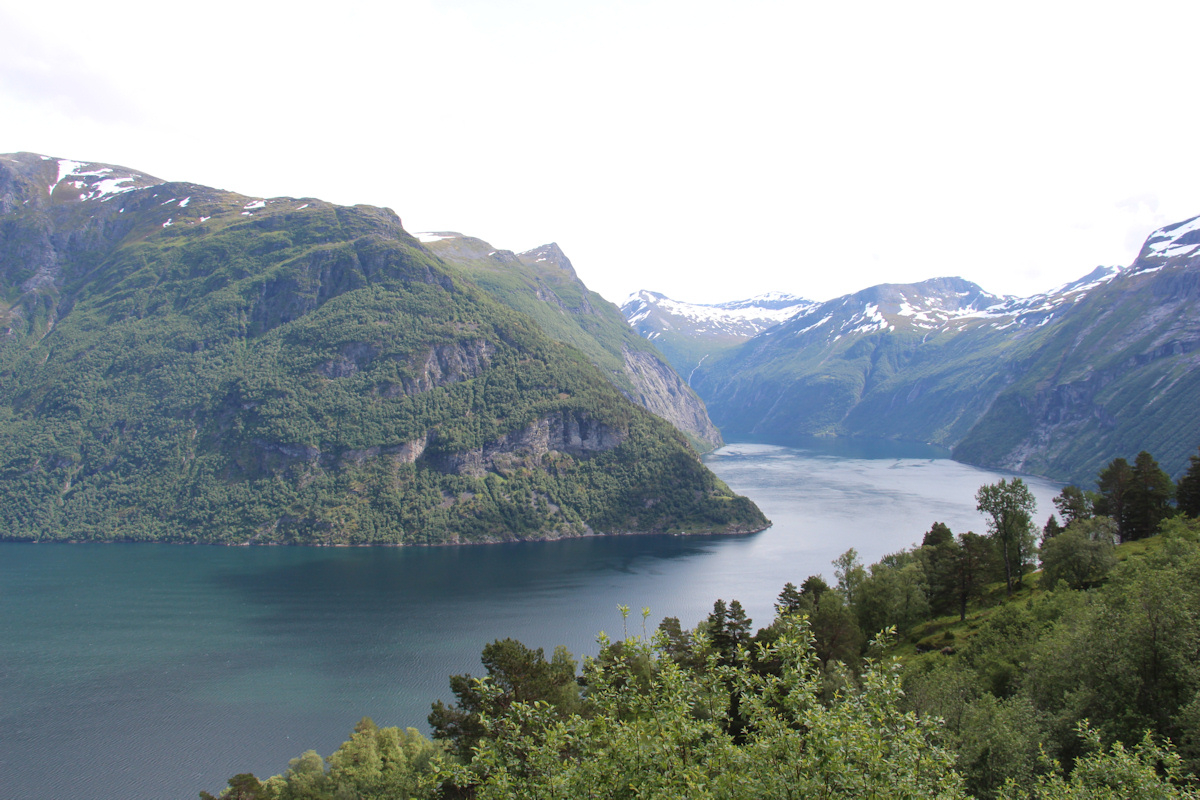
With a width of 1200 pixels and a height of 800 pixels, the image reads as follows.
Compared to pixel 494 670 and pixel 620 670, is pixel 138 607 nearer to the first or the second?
pixel 494 670

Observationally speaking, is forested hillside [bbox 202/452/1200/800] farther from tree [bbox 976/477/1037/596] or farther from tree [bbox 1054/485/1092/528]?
tree [bbox 1054/485/1092/528]

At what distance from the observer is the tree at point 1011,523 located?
54.6 m

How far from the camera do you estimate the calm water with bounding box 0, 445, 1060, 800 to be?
56.4 metres

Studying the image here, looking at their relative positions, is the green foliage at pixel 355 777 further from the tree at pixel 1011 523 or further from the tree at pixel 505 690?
the tree at pixel 1011 523

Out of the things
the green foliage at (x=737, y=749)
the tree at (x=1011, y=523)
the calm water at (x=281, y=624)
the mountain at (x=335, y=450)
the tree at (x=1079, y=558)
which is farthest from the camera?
the mountain at (x=335, y=450)

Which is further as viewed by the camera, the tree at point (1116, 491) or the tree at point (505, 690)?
the tree at point (1116, 491)

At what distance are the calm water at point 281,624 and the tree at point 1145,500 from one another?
40.2m

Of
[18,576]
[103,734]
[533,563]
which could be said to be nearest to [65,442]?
[18,576]

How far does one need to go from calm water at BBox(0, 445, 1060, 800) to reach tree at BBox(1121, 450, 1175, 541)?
40.2m

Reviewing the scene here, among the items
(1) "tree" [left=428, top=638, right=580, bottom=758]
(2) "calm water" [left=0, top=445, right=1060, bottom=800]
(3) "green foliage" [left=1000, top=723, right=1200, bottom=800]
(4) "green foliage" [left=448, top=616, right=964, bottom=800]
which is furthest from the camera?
(2) "calm water" [left=0, top=445, right=1060, bottom=800]

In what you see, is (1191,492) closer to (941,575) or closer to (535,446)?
(941,575)

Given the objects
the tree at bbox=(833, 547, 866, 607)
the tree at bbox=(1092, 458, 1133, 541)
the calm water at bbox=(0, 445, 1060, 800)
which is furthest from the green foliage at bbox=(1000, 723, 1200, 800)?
the calm water at bbox=(0, 445, 1060, 800)

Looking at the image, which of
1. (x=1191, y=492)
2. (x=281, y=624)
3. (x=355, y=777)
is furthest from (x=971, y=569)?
(x=281, y=624)

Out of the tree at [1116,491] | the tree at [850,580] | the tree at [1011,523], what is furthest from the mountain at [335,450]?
the tree at [1011,523]
